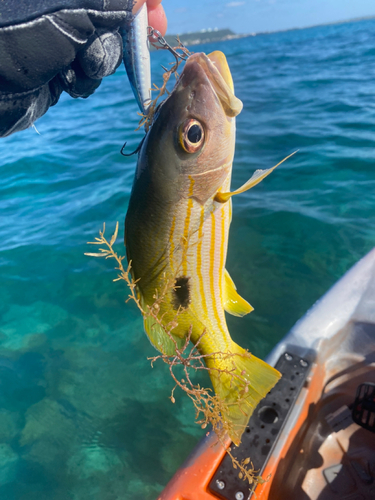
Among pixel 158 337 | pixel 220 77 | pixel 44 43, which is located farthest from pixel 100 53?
pixel 158 337

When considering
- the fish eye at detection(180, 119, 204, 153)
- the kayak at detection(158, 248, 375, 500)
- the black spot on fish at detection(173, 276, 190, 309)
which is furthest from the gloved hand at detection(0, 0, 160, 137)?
the kayak at detection(158, 248, 375, 500)

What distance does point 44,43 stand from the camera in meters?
1.53

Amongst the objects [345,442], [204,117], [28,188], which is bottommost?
[345,442]

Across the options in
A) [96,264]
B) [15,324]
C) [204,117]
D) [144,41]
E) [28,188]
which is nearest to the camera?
[204,117]

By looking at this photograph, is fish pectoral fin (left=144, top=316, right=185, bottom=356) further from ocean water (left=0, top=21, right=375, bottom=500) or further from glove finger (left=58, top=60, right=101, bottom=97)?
ocean water (left=0, top=21, right=375, bottom=500)

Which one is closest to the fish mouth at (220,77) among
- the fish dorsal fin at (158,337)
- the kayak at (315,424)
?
the fish dorsal fin at (158,337)

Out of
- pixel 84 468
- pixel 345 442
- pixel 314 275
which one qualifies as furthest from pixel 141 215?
pixel 314 275

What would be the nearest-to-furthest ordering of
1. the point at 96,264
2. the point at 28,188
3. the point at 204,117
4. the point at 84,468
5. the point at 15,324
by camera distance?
the point at 204,117, the point at 84,468, the point at 15,324, the point at 96,264, the point at 28,188

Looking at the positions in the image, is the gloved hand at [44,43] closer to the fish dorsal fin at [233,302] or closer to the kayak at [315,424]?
the fish dorsal fin at [233,302]

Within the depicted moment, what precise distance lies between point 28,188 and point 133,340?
6.27 metres

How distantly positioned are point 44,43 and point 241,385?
209 centimetres

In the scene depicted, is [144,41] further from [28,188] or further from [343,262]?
[28,188]

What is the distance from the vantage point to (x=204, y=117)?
1.60 meters

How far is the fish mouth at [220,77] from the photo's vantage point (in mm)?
1568
